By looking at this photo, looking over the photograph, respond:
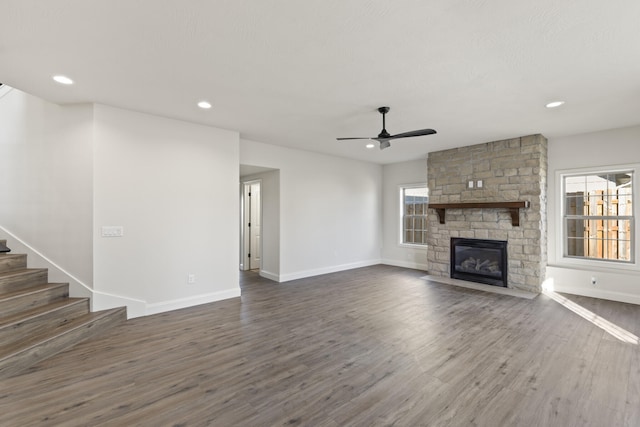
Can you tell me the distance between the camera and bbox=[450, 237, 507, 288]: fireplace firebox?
552cm

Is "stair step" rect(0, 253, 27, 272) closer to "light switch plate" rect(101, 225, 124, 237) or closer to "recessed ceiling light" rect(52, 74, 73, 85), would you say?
"light switch plate" rect(101, 225, 124, 237)

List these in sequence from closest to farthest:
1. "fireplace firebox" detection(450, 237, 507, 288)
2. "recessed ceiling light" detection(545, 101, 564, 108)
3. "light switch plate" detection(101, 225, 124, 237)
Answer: "recessed ceiling light" detection(545, 101, 564, 108)
"light switch plate" detection(101, 225, 124, 237)
"fireplace firebox" detection(450, 237, 507, 288)

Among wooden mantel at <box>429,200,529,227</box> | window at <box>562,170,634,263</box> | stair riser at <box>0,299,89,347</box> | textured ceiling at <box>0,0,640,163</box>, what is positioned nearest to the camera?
textured ceiling at <box>0,0,640,163</box>

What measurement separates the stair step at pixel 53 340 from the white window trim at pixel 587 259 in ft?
22.6

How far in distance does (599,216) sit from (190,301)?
665 cm

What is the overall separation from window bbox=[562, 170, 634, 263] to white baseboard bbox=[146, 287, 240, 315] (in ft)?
19.1

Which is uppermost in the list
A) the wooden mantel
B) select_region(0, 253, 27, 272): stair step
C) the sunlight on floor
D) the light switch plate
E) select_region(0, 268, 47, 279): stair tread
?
the wooden mantel

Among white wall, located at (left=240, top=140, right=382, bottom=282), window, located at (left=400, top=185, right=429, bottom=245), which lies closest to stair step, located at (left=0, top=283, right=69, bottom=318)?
white wall, located at (left=240, top=140, right=382, bottom=282)

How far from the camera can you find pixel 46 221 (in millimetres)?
3838

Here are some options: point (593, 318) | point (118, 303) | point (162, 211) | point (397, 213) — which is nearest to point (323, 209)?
point (397, 213)

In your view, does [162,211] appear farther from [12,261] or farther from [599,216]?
[599,216]

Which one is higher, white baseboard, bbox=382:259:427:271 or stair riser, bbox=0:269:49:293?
stair riser, bbox=0:269:49:293

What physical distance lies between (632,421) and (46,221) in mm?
5974

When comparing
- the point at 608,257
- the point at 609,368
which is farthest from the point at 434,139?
the point at 609,368
